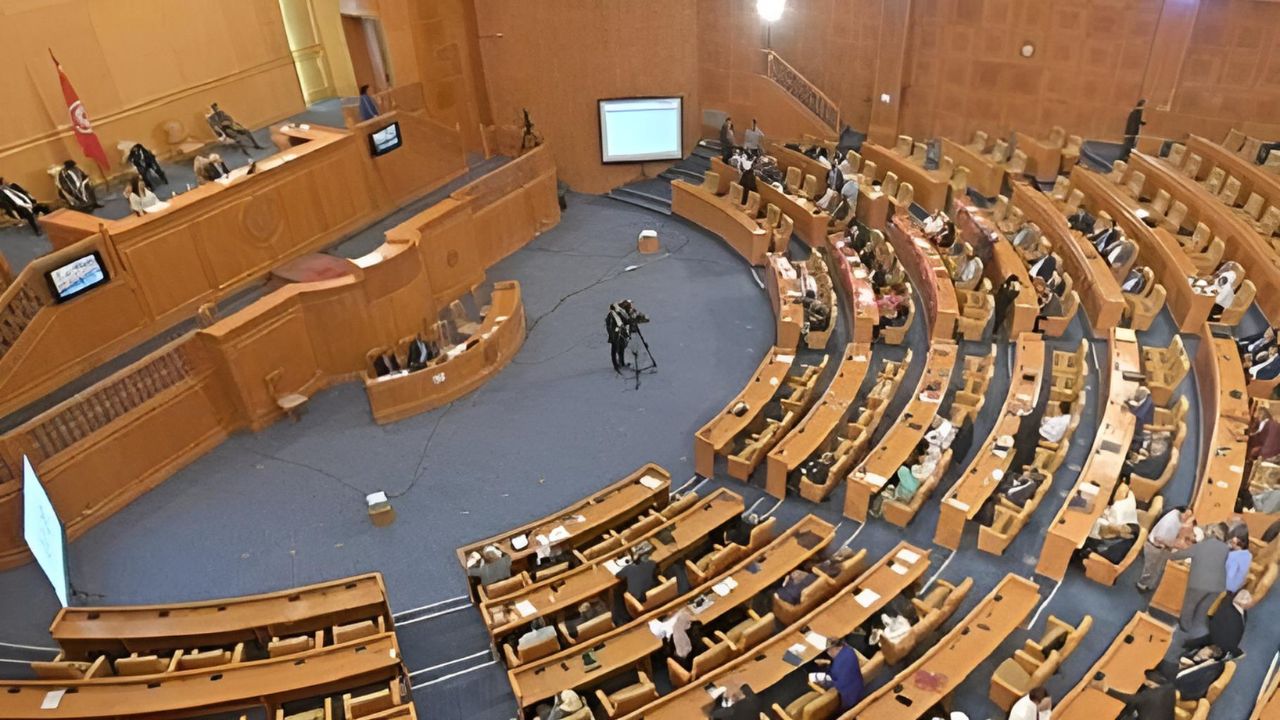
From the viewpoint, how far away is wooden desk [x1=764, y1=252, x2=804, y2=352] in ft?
39.5

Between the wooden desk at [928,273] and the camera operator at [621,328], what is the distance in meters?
4.03

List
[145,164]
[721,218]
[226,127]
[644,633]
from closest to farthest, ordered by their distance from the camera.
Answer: [644,633]
[145,164]
[226,127]
[721,218]

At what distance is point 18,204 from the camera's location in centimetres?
1161

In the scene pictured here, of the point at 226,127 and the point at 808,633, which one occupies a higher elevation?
the point at 226,127

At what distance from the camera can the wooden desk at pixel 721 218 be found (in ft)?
48.4

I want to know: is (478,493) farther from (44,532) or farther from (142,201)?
(142,201)

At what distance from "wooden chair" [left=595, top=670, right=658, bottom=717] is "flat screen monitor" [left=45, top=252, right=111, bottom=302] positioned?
26.0 ft

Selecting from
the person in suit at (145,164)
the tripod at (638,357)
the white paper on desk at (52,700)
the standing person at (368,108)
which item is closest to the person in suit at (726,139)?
the tripod at (638,357)

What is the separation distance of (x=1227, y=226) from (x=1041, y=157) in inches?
149

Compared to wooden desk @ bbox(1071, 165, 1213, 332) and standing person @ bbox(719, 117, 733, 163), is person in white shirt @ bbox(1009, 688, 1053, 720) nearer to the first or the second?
wooden desk @ bbox(1071, 165, 1213, 332)

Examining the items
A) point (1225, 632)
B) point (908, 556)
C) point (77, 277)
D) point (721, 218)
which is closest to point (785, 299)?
point (721, 218)

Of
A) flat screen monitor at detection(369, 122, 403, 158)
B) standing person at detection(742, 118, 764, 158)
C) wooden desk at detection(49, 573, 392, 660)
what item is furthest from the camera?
standing person at detection(742, 118, 764, 158)

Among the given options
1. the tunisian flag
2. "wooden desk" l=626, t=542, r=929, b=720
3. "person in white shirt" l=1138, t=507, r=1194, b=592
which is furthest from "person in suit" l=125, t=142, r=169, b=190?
"person in white shirt" l=1138, t=507, r=1194, b=592

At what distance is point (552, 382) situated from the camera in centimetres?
1222
